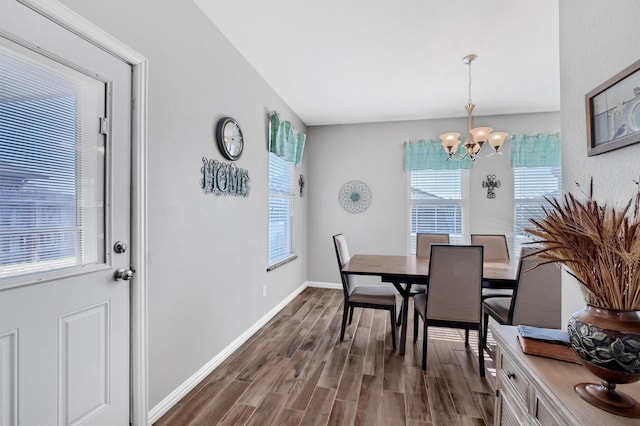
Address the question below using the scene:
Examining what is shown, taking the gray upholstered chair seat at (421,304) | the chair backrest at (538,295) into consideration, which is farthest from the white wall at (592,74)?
the gray upholstered chair seat at (421,304)

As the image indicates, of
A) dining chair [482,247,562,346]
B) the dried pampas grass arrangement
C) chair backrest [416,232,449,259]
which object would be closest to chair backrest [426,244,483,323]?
dining chair [482,247,562,346]

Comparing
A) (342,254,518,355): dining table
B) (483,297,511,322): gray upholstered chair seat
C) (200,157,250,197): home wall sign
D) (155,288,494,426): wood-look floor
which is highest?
(200,157,250,197): home wall sign

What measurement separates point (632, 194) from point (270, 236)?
3040 mm

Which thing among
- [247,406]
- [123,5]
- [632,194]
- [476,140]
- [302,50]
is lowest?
[247,406]

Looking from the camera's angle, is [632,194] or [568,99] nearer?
[632,194]

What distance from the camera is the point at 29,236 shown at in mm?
1102

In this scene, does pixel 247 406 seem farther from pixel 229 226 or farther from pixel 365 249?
pixel 365 249

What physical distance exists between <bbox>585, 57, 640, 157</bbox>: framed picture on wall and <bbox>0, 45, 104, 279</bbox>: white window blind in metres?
2.06

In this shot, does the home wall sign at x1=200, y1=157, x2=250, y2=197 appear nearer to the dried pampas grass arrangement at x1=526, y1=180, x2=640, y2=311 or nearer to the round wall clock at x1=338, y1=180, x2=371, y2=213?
the dried pampas grass arrangement at x1=526, y1=180, x2=640, y2=311

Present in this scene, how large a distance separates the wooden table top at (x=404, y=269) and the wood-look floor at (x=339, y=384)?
70 cm

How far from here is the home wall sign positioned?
213 centimetres

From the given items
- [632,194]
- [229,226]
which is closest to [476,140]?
[632,194]

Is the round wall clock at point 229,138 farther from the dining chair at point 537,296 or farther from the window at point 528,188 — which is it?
the window at point 528,188

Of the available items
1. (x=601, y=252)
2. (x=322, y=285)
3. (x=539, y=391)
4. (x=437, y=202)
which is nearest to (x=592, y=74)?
(x=601, y=252)
